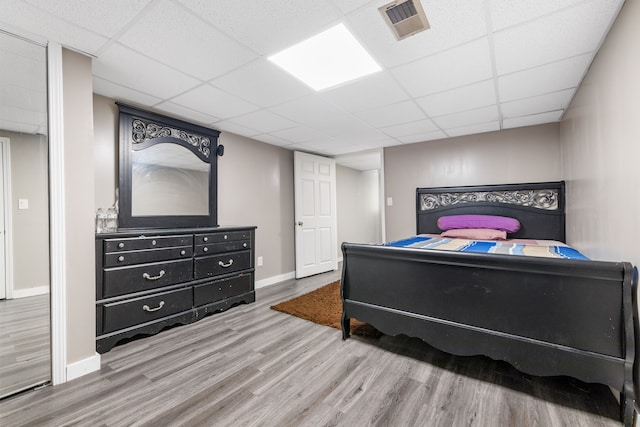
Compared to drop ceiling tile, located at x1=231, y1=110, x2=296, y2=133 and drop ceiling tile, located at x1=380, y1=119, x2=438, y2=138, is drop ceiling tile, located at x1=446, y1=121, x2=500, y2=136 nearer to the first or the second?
drop ceiling tile, located at x1=380, y1=119, x2=438, y2=138

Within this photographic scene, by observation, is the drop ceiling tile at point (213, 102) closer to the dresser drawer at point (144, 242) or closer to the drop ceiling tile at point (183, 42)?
the drop ceiling tile at point (183, 42)

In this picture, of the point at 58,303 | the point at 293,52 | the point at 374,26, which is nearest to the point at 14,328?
the point at 58,303

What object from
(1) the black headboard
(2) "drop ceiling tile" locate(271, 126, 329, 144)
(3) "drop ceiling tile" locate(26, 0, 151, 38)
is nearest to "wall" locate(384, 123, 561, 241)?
(1) the black headboard

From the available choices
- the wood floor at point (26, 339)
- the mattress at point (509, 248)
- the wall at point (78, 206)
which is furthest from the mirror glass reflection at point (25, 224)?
the mattress at point (509, 248)

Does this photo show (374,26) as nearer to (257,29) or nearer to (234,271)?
(257,29)

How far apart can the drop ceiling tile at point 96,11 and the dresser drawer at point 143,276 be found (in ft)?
5.62

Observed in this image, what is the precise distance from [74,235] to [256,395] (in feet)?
5.28

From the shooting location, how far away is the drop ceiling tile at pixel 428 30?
1.49 m

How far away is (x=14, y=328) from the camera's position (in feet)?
5.93

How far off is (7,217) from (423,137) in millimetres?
4323

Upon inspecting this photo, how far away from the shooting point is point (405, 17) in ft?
5.14

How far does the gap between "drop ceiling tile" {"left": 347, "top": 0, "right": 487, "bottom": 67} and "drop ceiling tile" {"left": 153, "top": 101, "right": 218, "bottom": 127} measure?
6.64 feet

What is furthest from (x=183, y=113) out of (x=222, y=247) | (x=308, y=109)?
(x=222, y=247)

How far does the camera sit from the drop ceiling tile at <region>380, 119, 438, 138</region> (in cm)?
341
